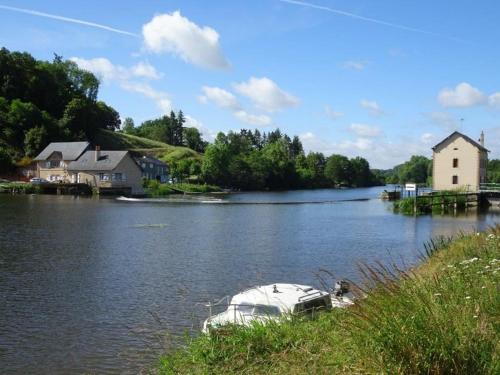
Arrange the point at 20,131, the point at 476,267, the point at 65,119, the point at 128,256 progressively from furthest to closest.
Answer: the point at 65,119 → the point at 20,131 → the point at 128,256 → the point at 476,267

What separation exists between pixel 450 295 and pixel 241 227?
39.2 meters

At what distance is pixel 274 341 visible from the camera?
28.9 ft

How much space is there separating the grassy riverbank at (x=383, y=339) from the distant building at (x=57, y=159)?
104 metres

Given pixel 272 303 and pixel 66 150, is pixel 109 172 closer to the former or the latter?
pixel 66 150

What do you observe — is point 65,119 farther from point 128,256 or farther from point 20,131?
point 128,256

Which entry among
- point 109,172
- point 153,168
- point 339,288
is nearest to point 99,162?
point 109,172

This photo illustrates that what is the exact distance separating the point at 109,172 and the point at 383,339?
9928 centimetres

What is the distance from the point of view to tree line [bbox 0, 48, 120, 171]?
119 m

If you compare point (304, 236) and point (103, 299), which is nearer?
point (103, 299)

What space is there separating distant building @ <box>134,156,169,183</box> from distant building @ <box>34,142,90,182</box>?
14.0 meters

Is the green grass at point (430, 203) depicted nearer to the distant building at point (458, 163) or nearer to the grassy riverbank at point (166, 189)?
the distant building at point (458, 163)

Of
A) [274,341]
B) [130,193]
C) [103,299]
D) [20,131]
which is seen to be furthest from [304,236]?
[20,131]

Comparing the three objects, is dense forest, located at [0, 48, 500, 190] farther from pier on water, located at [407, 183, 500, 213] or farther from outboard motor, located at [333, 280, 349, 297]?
outboard motor, located at [333, 280, 349, 297]

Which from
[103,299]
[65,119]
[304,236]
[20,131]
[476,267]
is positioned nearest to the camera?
[476,267]
